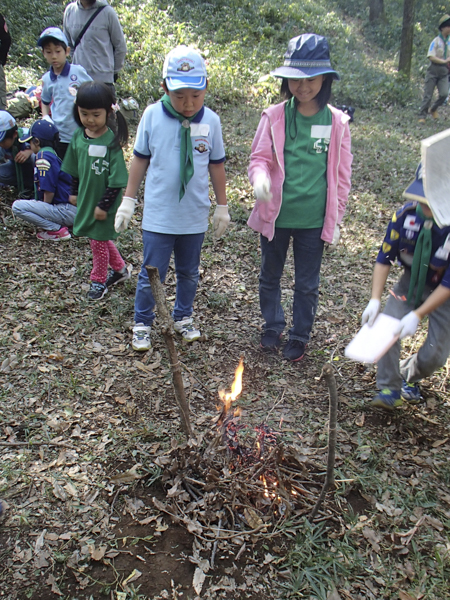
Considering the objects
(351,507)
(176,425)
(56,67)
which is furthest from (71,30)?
(351,507)

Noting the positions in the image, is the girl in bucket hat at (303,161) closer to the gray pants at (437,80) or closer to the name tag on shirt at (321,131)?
the name tag on shirt at (321,131)

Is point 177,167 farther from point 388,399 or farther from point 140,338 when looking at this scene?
point 388,399

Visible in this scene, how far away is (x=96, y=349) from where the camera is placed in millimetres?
3859

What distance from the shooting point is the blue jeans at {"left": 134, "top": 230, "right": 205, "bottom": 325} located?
349 centimetres

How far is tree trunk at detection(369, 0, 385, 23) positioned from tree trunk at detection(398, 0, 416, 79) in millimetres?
6567

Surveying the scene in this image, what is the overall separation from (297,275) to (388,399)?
111 centimetres

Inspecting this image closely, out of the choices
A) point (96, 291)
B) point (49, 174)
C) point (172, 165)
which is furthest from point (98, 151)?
point (49, 174)

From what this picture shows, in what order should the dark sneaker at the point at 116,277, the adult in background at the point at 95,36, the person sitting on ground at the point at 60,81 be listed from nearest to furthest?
the dark sneaker at the point at 116,277 → the person sitting on ground at the point at 60,81 → the adult in background at the point at 95,36

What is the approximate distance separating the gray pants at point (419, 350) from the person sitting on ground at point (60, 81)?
4.10 meters

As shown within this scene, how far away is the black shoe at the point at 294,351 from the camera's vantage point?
3846mm

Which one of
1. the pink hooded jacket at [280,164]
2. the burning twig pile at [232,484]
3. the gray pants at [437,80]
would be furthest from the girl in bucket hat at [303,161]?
the gray pants at [437,80]

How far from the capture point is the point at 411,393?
3.46 m

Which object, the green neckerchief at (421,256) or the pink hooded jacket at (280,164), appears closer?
the green neckerchief at (421,256)

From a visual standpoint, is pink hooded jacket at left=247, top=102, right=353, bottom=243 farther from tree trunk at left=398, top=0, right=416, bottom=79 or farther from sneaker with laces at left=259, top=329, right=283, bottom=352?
tree trunk at left=398, top=0, right=416, bottom=79
